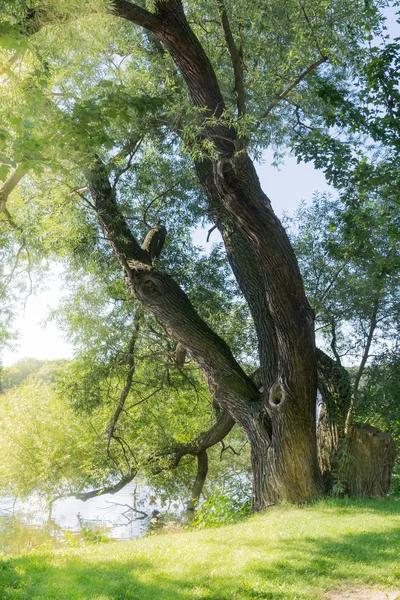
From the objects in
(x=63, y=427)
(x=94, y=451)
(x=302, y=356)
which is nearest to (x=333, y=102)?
(x=302, y=356)

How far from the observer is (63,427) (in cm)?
1817

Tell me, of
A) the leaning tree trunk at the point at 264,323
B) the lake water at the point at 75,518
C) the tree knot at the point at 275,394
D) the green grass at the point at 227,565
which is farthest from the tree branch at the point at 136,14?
the lake water at the point at 75,518

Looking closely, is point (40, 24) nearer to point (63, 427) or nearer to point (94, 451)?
point (94, 451)

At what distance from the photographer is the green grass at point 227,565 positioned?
505 centimetres

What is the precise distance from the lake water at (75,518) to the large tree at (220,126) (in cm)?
443

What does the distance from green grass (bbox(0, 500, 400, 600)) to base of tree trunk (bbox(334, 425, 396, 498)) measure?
5.96ft

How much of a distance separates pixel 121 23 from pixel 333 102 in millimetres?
3462

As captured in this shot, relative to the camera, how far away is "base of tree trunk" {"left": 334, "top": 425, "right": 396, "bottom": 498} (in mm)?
9414

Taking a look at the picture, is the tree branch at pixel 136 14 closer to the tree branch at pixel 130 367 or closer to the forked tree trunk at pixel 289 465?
the forked tree trunk at pixel 289 465

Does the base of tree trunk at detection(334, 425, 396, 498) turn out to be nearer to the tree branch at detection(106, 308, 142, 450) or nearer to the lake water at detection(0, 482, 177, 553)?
the lake water at detection(0, 482, 177, 553)

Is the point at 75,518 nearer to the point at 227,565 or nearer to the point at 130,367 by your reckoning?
the point at 130,367

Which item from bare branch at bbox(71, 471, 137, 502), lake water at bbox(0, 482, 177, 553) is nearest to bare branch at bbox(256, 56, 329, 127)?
lake water at bbox(0, 482, 177, 553)

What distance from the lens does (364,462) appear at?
375 inches

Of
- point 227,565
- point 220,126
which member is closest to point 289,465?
point 227,565
